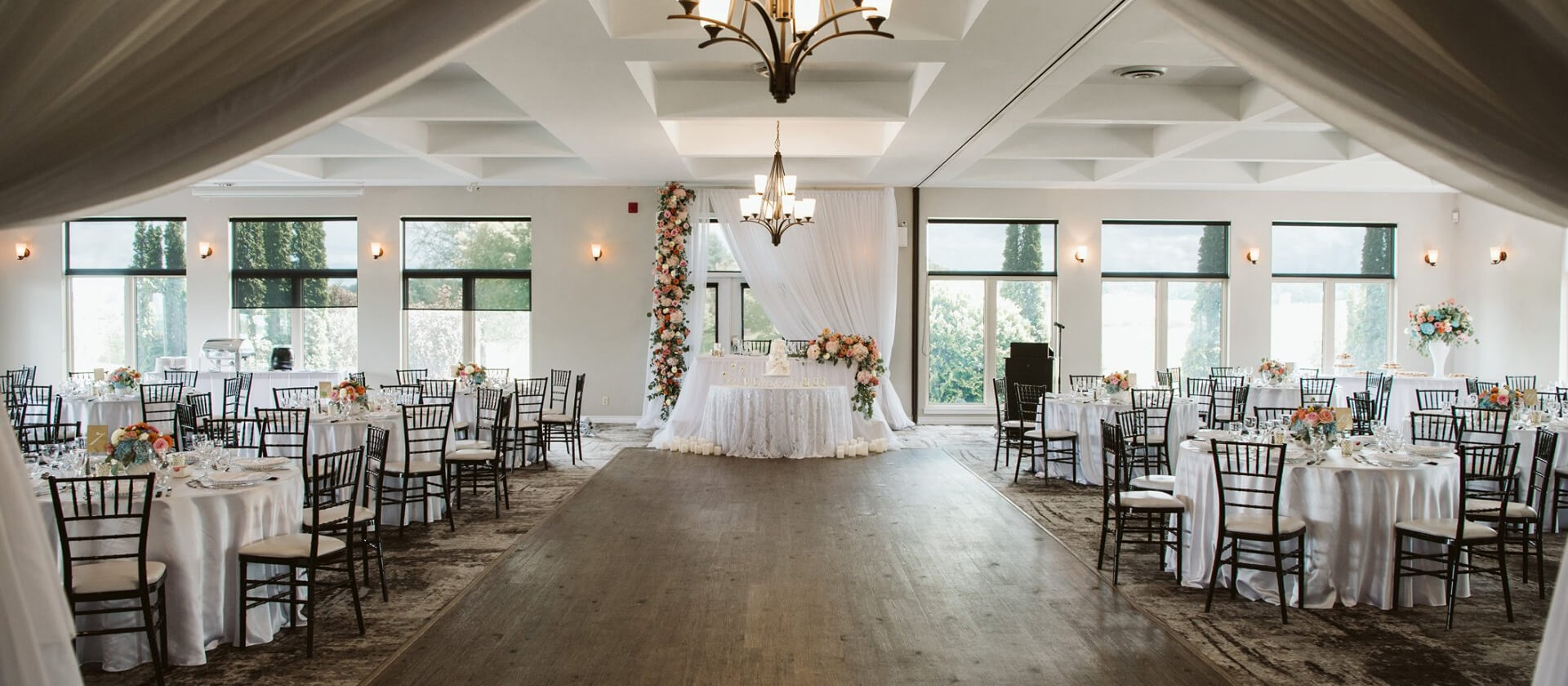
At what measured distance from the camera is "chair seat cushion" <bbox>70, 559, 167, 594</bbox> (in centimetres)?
350

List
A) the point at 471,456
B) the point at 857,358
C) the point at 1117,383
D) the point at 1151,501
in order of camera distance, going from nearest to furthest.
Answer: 1. the point at 1151,501
2. the point at 471,456
3. the point at 1117,383
4. the point at 857,358

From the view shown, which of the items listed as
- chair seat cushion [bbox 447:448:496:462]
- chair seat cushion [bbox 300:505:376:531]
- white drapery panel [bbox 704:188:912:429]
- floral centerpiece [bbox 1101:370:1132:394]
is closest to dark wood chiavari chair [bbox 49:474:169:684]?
chair seat cushion [bbox 300:505:376:531]

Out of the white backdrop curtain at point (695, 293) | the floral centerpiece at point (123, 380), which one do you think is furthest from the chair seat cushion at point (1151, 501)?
the floral centerpiece at point (123, 380)

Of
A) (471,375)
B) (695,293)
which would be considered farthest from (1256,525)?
(695,293)

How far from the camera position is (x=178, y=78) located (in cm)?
225

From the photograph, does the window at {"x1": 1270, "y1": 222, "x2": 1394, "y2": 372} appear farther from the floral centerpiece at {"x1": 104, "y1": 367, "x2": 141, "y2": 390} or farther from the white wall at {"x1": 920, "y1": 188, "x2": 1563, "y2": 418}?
the floral centerpiece at {"x1": 104, "y1": 367, "x2": 141, "y2": 390}

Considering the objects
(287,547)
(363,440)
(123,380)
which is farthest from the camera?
(123,380)

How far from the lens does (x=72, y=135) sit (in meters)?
2.20

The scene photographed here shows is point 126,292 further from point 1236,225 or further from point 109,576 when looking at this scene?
point 1236,225

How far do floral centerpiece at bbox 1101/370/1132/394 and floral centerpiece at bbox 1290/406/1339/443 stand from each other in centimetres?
342

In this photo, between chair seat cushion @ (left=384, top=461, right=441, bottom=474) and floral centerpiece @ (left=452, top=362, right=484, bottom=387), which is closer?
chair seat cushion @ (left=384, top=461, right=441, bottom=474)

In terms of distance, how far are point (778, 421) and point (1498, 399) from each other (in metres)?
6.40

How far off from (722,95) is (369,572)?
207 inches

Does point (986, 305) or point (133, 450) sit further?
point (986, 305)
